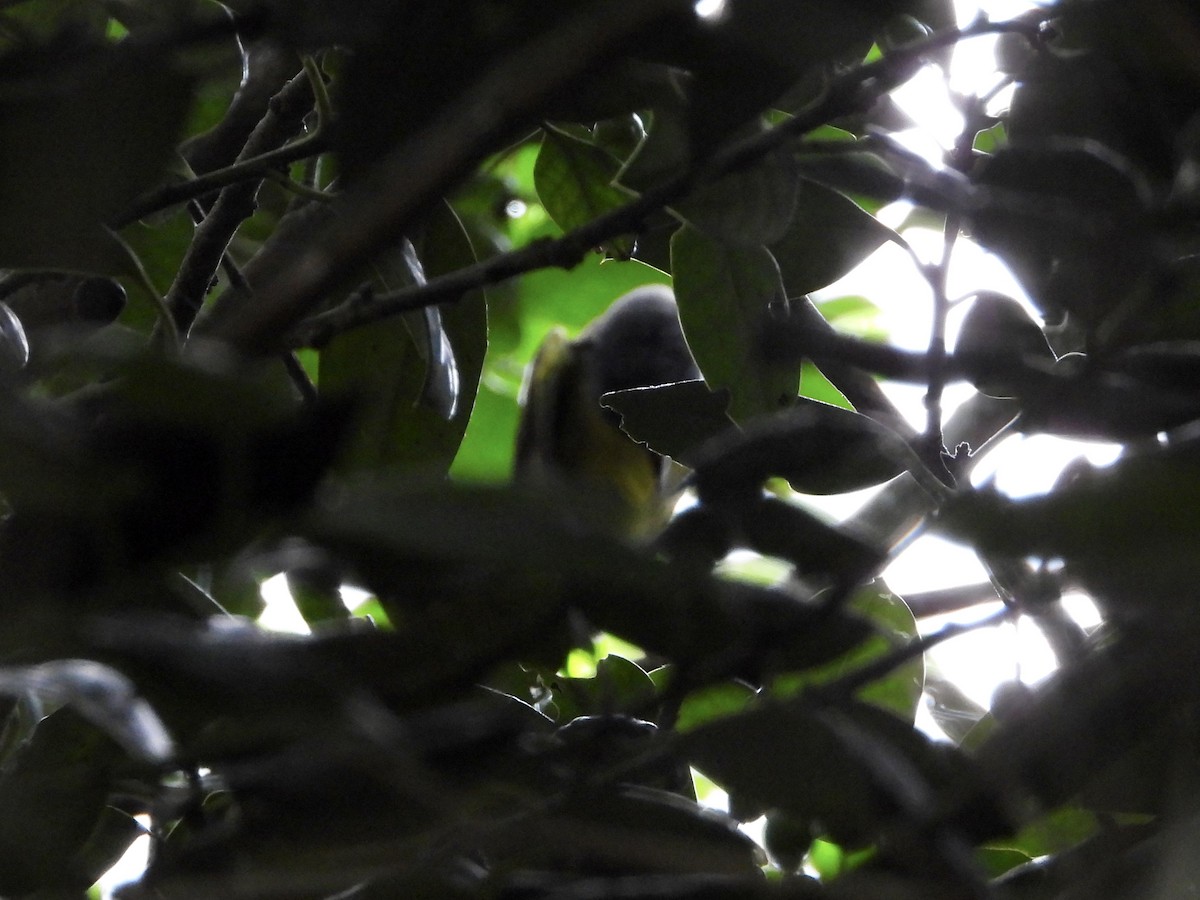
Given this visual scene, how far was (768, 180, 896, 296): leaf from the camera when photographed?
84 centimetres

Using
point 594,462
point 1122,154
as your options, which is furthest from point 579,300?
point 1122,154

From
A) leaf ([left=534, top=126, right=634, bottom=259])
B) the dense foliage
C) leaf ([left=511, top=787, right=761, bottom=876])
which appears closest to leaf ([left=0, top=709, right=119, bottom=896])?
the dense foliage

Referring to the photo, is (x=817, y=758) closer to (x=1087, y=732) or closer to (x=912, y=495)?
(x=1087, y=732)

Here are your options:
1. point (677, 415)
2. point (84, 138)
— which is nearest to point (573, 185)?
point (677, 415)

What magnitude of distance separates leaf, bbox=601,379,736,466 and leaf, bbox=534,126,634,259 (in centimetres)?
26

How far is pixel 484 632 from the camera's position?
1.22 ft

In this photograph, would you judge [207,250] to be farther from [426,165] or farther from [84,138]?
[426,165]

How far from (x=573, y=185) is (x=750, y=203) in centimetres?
40

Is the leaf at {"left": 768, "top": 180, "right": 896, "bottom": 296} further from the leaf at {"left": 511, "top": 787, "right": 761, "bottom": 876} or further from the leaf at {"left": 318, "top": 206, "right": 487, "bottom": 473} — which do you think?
the leaf at {"left": 511, "top": 787, "right": 761, "bottom": 876}

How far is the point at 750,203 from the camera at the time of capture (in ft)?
2.10

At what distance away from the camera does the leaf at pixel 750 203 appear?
2.07 ft

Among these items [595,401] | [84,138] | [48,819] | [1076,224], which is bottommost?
[595,401]

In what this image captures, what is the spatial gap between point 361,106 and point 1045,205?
0.24 meters

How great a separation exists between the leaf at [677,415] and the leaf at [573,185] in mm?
264
